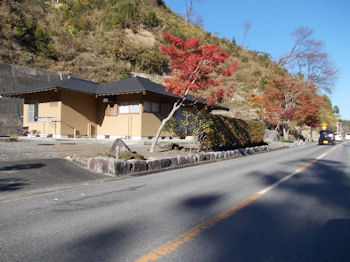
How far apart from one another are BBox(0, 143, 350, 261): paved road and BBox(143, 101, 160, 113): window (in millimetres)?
11308

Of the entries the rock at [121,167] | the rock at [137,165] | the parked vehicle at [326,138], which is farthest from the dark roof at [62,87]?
the parked vehicle at [326,138]

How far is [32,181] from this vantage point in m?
7.27

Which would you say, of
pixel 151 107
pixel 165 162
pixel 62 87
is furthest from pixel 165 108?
pixel 165 162

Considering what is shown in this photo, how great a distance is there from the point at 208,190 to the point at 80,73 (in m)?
28.3

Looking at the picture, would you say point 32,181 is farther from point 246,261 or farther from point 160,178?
point 246,261

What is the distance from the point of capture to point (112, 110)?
1948cm

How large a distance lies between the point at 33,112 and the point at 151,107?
8.61 meters

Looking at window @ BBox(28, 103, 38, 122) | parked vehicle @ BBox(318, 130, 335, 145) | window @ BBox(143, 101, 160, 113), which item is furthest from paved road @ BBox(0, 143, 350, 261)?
parked vehicle @ BBox(318, 130, 335, 145)

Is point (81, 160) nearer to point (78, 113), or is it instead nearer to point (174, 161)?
point (174, 161)

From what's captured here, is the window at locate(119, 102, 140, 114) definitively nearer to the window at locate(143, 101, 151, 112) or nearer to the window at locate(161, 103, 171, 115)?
the window at locate(143, 101, 151, 112)

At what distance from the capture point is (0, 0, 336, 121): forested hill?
30.2 meters

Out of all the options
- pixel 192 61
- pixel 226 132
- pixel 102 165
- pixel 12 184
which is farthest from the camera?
pixel 226 132

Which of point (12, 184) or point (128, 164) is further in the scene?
point (128, 164)

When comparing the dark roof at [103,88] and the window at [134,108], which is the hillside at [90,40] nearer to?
the dark roof at [103,88]
